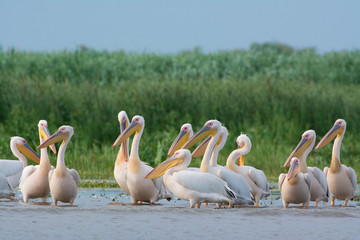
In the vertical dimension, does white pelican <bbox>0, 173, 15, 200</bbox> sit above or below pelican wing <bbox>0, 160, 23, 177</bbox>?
below

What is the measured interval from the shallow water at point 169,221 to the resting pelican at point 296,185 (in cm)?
14

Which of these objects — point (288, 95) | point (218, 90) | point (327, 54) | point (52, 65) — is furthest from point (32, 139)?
point (327, 54)

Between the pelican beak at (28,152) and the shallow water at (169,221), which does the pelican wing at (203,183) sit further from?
the pelican beak at (28,152)

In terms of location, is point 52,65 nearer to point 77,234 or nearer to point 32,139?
point 32,139

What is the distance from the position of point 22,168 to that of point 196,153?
7.48ft

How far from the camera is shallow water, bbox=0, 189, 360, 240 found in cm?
673

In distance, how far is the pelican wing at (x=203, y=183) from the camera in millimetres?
7777

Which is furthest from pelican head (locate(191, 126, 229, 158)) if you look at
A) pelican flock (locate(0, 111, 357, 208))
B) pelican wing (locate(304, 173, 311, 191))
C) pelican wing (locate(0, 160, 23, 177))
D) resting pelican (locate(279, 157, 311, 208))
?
pelican wing (locate(0, 160, 23, 177))

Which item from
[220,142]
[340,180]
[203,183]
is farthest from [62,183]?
[340,180]

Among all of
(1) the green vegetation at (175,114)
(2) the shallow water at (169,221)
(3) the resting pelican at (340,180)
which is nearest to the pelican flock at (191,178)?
(3) the resting pelican at (340,180)

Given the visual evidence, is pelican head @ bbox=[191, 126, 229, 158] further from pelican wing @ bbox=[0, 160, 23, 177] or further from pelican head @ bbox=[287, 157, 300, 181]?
pelican wing @ bbox=[0, 160, 23, 177]

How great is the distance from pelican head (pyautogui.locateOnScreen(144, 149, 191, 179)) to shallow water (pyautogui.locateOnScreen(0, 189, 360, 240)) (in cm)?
38

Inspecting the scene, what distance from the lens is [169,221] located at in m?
7.41

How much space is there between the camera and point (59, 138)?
8.73 metres
